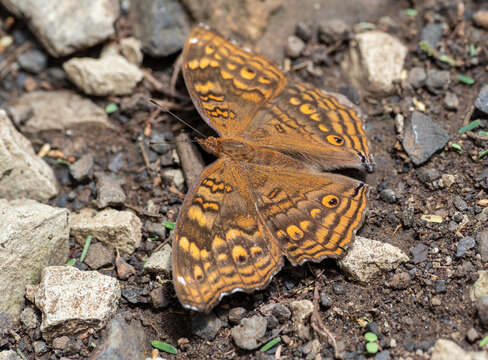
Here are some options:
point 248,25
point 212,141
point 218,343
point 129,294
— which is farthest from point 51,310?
point 248,25

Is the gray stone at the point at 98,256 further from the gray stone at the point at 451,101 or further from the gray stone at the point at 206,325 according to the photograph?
the gray stone at the point at 451,101

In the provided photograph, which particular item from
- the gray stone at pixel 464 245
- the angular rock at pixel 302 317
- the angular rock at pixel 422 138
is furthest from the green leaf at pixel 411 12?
the angular rock at pixel 302 317

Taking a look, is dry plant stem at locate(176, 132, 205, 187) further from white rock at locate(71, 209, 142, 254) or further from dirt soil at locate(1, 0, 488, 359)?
white rock at locate(71, 209, 142, 254)

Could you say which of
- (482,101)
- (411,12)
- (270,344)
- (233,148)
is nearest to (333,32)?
(411,12)

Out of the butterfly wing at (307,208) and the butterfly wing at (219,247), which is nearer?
the butterfly wing at (219,247)

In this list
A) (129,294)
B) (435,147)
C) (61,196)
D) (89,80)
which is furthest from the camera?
(89,80)

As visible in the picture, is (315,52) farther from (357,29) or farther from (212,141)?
(212,141)

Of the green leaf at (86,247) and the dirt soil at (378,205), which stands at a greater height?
the dirt soil at (378,205)
